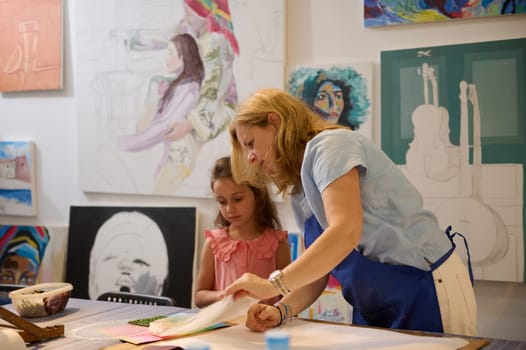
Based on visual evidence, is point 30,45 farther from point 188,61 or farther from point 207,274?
point 207,274

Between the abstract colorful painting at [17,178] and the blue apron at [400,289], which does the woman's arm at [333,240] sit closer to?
the blue apron at [400,289]

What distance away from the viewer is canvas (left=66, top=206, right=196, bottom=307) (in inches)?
110

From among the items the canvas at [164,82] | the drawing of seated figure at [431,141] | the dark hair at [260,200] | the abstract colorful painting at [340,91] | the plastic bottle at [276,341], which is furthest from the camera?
the canvas at [164,82]

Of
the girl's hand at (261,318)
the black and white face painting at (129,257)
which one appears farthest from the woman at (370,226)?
the black and white face painting at (129,257)

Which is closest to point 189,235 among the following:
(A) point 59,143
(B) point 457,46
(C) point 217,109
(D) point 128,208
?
(D) point 128,208

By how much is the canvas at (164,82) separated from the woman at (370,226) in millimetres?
1098

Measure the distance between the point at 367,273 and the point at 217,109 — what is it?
1398mm

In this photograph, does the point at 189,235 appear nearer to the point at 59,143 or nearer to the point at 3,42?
the point at 59,143

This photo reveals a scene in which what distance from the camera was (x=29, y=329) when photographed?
4.82ft

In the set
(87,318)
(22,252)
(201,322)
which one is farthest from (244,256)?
(22,252)

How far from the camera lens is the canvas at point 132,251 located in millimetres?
2805

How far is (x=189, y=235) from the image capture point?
280 centimetres

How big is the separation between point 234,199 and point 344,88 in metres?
0.65

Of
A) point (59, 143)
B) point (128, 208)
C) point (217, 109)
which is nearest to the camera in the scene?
point (217, 109)
